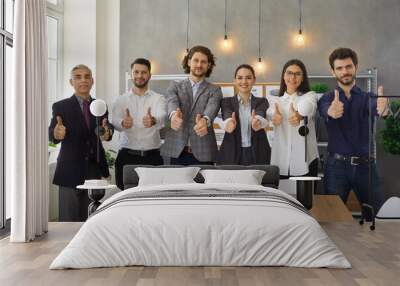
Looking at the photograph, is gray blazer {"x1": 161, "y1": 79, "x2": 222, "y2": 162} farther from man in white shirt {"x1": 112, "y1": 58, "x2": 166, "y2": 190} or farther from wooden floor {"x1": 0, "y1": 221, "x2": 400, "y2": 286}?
wooden floor {"x1": 0, "y1": 221, "x2": 400, "y2": 286}

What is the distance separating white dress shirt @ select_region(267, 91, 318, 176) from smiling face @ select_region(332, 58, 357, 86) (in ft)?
1.52

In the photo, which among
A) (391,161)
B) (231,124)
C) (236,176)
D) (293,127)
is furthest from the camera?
(391,161)

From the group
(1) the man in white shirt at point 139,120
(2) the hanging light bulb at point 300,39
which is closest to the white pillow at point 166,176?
(1) the man in white shirt at point 139,120

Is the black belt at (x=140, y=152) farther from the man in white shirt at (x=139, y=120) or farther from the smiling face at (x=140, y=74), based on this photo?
the smiling face at (x=140, y=74)

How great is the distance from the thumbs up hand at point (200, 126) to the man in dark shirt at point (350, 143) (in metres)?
1.45

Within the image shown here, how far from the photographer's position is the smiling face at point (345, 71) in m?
7.45

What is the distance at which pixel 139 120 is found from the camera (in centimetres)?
739

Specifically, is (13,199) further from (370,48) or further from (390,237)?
(370,48)

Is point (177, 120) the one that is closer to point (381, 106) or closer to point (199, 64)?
point (199, 64)

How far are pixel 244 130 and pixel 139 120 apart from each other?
1.22 m

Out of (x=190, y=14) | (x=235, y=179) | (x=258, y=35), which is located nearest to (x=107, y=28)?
(x=190, y=14)

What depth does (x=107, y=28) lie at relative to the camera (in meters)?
9.38

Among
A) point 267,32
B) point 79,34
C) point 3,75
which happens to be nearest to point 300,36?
point 267,32

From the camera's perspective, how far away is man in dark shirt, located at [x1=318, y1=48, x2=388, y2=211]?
721cm
